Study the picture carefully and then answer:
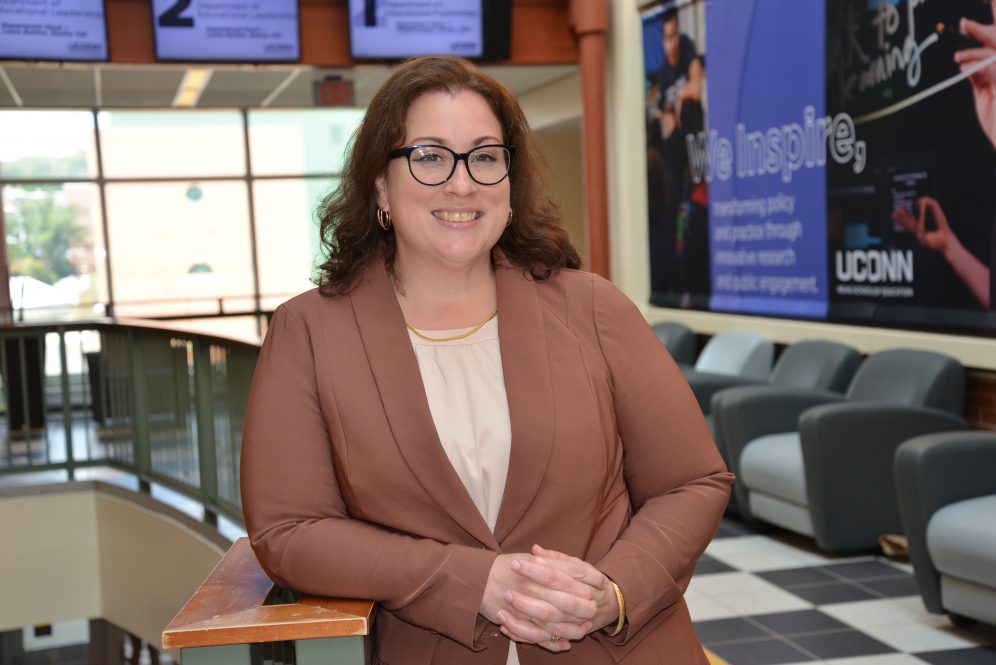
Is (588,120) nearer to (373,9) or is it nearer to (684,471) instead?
(373,9)

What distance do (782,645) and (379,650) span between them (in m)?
2.61

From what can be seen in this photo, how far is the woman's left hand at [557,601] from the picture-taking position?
5.53 feet

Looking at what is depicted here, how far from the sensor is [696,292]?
785 cm

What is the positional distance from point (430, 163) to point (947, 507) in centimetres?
290

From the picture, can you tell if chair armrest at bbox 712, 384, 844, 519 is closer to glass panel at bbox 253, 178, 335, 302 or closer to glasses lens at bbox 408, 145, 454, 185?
glasses lens at bbox 408, 145, 454, 185

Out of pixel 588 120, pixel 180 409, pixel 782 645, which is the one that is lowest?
pixel 782 645

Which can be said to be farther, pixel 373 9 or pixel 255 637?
pixel 373 9

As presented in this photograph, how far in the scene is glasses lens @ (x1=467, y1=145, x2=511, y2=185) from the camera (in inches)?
74.2

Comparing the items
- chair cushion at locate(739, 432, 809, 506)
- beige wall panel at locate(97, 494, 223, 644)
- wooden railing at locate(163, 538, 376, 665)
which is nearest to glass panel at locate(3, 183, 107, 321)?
beige wall panel at locate(97, 494, 223, 644)

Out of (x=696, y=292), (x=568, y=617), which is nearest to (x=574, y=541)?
(x=568, y=617)

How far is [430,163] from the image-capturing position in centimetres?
187

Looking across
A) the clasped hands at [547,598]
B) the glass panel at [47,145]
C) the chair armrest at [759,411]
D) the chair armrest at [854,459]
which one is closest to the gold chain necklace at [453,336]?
the clasped hands at [547,598]

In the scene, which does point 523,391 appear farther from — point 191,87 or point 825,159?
point 191,87

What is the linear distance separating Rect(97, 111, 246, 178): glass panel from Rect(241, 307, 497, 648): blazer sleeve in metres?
11.8
